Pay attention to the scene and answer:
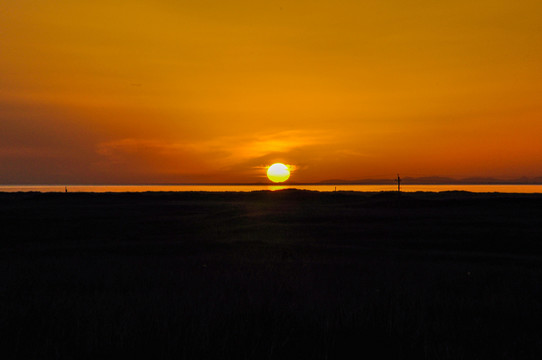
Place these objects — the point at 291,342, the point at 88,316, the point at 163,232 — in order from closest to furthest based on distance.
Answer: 1. the point at 291,342
2. the point at 88,316
3. the point at 163,232

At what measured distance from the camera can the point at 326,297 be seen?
824cm

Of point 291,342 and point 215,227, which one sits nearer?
point 291,342

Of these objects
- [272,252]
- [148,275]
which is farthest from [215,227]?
[148,275]

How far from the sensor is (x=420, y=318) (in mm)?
6766

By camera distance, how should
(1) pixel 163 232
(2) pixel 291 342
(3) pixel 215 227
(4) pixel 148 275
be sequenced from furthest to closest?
(3) pixel 215 227
(1) pixel 163 232
(4) pixel 148 275
(2) pixel 291 342

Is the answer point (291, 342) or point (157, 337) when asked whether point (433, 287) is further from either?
point (157, 337)

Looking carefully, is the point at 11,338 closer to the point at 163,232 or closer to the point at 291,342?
the point at 291,342

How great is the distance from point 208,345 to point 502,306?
18.2ft

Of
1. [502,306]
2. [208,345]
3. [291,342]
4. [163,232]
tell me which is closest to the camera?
[208,345]

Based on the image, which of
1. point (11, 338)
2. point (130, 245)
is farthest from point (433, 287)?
point (130, 245)

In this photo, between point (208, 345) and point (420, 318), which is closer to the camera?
point (208, 345)

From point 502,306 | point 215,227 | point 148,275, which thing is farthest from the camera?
point 215,227

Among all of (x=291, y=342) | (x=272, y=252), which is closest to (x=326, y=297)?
(x=291, y=342)

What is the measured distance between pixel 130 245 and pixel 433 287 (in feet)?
48.6
